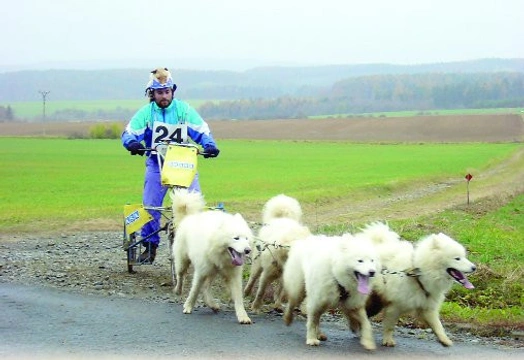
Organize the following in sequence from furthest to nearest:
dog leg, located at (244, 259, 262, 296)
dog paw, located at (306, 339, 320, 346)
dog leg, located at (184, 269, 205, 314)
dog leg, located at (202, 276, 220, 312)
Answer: dog leg, located at (244, 259, 262, 296)
dog leg, located at (202, 276, 220, 312)
dog leg, located at (184, 269, 205, 314)
dog paw, located at (306, 339, 320, 346)

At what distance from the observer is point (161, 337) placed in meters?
7.34

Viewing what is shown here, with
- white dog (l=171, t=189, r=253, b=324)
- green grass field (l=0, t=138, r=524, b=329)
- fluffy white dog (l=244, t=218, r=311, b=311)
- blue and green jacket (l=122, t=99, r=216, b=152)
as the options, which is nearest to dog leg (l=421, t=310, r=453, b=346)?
green grass field (l=0, t=138, r=524, b=329)

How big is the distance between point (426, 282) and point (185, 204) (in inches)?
124

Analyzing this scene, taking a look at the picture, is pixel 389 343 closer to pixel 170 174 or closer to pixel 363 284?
pixel 363 284

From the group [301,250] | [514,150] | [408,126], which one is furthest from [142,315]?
[408,126]

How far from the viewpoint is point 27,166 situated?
41.2 m

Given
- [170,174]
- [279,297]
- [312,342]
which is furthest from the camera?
[170,174]

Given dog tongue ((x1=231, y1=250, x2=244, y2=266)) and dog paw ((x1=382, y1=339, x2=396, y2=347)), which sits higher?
dog tongue ((x1=231, y1=250, x2=244, y2=266))

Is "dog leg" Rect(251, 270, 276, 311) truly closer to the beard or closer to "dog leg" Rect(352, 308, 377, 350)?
"dog leg" Rect(352, 308, 377, 350)

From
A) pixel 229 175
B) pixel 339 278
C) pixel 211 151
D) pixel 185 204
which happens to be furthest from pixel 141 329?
pixel 229 175

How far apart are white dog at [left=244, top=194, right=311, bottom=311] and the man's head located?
1895mm

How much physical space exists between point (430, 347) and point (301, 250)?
4.72 feet

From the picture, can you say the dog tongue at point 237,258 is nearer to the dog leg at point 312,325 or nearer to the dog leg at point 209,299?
the dog leg at point 209,299

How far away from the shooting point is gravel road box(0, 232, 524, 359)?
6863mm
